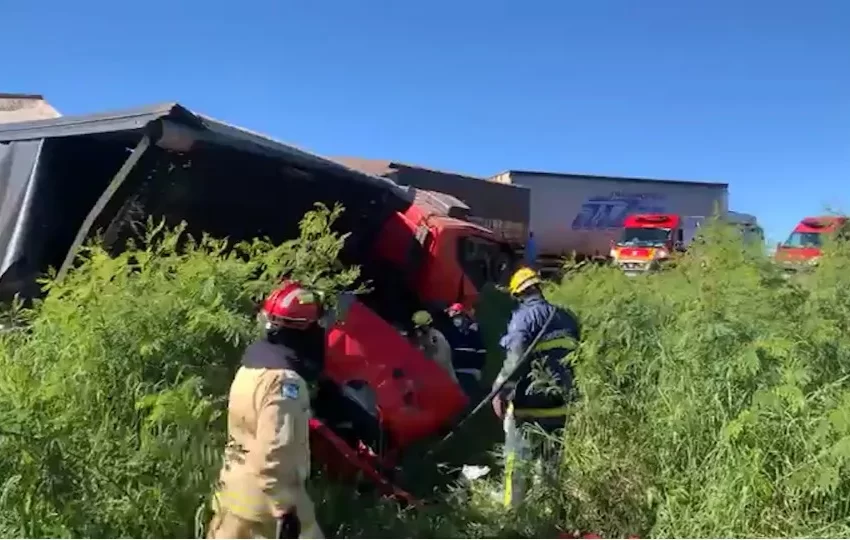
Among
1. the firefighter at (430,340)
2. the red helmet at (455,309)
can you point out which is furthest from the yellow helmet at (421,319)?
the red helmet at (455,309)

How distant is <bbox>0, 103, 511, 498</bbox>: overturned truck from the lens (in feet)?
15.8

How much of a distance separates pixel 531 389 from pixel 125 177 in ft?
8.78

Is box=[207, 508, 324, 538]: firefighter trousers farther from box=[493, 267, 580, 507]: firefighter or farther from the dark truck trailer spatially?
the dark truck trailer

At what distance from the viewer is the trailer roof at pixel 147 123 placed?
4715 mm

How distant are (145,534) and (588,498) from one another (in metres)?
2.40

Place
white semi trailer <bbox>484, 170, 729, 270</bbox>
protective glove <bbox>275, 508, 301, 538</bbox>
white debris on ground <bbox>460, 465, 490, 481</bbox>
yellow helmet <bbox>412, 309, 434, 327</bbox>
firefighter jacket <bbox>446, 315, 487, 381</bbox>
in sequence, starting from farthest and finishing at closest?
white semi trailer <bbox>484, 170, 729, 270</bbox>
firefighter jacket <bbox>446, 315, 487, 381</bbox>
yellow helmet <bbox>412, 309, 434, 327</bbox>
white debris on ground <bbox>460, 465, 490, 481</bbox>
protective glove <bbox>275, 508, 301, 538</bbox>

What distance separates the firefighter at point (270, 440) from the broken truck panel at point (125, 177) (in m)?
1.65

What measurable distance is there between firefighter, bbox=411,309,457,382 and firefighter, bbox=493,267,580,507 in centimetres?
114

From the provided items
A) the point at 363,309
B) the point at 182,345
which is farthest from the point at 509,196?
the point at 182,345

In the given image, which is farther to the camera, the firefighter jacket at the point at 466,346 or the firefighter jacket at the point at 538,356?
the firefighter jacket at the point at 466,346

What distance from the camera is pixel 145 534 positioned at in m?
3.54

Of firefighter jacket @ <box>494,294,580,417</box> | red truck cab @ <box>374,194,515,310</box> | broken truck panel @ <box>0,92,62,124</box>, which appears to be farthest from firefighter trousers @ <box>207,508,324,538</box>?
broken truck panel @ <box>0,92,62,124</box>

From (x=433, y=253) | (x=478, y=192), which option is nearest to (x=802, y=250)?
(x=433, y=253)

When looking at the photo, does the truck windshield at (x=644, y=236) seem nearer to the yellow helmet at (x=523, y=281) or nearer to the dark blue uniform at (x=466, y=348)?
the dark blue uniform at (x=466, y=348)
